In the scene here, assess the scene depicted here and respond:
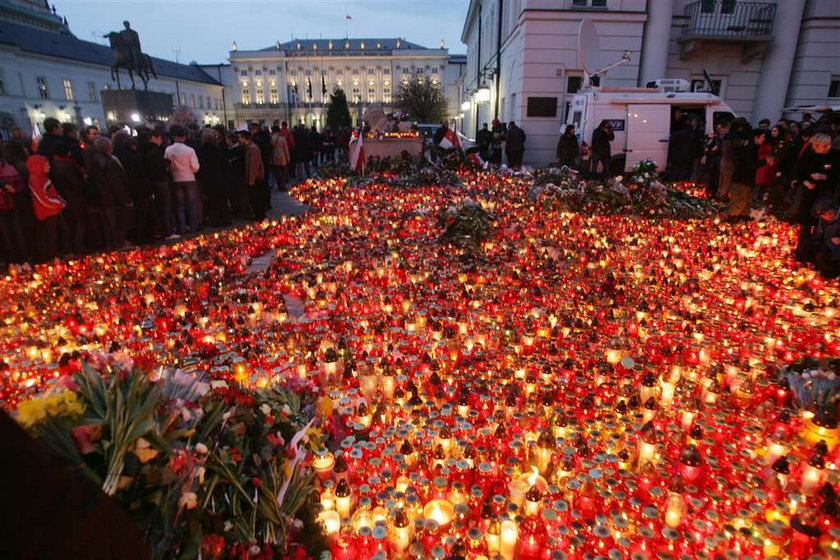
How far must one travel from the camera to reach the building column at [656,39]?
1967 cm

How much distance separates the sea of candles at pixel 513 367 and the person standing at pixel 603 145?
20.4ft

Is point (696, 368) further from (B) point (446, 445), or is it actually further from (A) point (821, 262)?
(A) point (821, 262)

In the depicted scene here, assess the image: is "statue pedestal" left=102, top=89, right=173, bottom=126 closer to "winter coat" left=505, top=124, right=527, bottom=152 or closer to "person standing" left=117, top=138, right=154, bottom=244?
"person standing" left=117, top=138, right=154, bottom=244

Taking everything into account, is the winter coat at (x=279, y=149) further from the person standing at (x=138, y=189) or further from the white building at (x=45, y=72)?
the white building at (x=45, y=72)

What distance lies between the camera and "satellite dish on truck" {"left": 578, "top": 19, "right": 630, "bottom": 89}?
1752cm

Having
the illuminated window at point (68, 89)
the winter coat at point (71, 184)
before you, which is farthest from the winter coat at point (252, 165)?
the illuminated window at point (68, 89)

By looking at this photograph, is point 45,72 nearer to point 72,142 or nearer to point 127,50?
point 127,50

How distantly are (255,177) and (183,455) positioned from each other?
9.81 metres

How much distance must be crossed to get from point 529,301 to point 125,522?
5274 millimetres

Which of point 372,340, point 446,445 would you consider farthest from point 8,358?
point 446,445

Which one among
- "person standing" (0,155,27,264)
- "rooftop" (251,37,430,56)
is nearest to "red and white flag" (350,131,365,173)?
"person standing" (0,155,27,264)

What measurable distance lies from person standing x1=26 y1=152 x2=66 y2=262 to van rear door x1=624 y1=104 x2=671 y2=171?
46.4ft

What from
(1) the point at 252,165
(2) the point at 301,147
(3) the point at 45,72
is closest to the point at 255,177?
(1) the point at 252,165

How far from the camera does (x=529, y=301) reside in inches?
238
